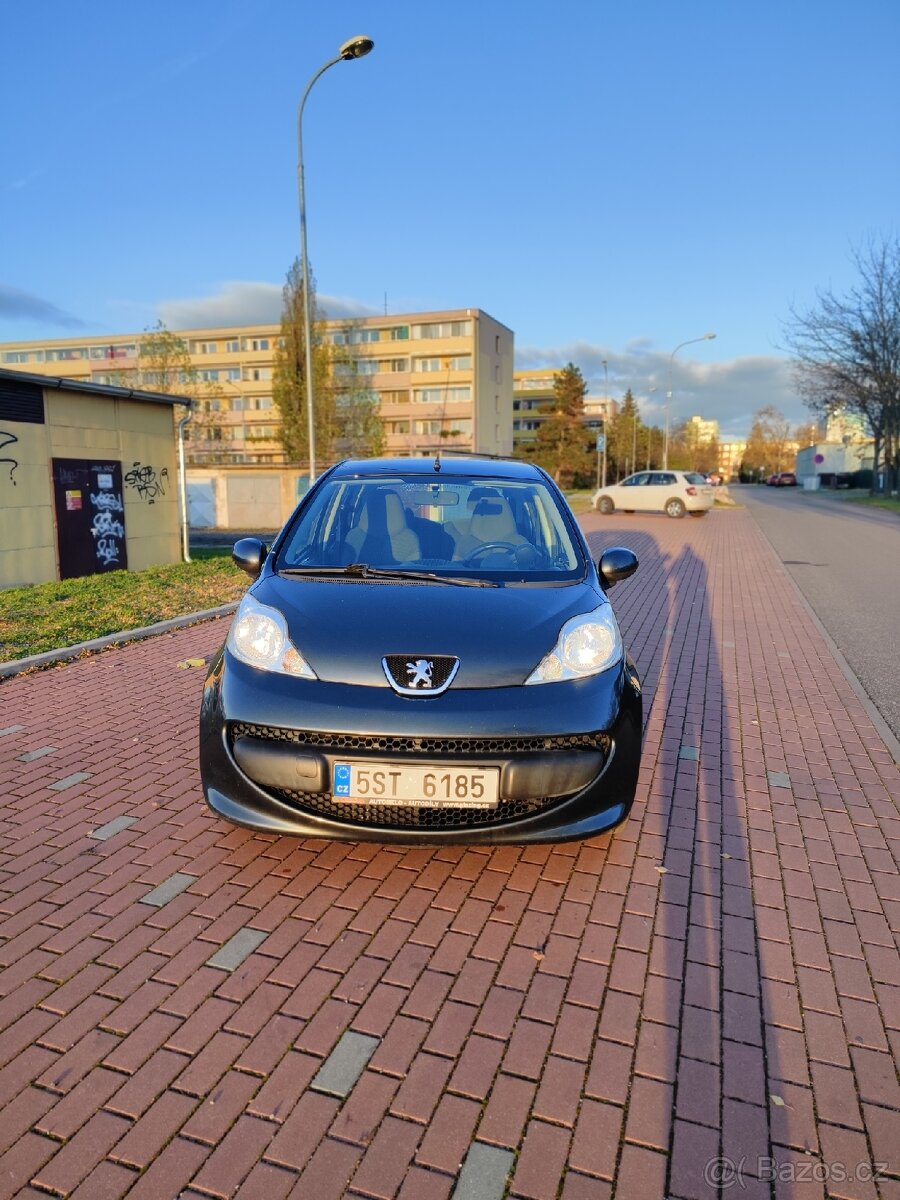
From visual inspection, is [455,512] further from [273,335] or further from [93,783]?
[273,335]

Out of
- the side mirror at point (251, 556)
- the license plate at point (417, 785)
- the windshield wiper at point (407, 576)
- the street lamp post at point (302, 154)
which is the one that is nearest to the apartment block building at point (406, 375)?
the street lamp post at point (302, 154)

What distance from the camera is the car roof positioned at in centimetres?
438

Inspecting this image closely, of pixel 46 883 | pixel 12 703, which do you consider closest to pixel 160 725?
pixel 12 703

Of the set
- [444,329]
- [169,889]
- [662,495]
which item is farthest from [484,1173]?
[444,329]

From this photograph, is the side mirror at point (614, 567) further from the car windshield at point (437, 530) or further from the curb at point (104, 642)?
the curb at point (104, 642)

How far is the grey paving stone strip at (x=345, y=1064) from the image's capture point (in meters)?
2.04

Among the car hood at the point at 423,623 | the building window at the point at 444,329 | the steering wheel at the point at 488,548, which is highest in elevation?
the building window at the point at 444,329

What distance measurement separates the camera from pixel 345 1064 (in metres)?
2.12

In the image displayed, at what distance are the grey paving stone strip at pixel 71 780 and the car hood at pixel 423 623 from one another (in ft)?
5.20

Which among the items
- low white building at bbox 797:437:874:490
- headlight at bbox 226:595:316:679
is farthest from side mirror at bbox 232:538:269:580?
low white building at bbox 797:437:874:490

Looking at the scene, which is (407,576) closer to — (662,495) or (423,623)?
(423,623)

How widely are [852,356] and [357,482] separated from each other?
3933cm

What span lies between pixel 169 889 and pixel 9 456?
386 inches

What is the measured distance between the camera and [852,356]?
36.3m
